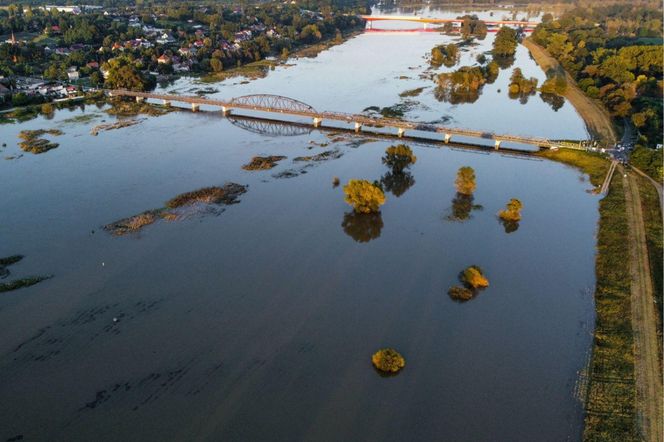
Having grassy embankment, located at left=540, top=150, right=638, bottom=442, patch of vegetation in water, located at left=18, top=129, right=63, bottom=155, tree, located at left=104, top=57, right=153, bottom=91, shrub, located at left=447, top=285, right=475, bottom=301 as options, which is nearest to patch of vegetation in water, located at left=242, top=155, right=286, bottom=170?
patch of vegetation in water, located at left=18, top=129, right=63, bottom=155

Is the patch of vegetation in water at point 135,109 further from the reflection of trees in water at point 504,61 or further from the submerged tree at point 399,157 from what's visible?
the reflection of trees in water at point 504,61

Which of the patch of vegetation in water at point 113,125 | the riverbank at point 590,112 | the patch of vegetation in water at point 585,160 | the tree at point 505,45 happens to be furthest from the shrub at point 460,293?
the tree at point 505,45

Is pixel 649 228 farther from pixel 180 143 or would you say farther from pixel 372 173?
pixel 180 143

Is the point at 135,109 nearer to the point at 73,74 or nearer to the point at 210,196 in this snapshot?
the point at 73,74

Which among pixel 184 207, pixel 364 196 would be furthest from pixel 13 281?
pixel 364 196

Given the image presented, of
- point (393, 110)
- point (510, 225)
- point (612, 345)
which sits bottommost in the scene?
point (612, 345)
